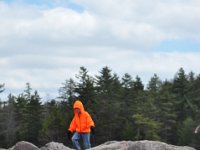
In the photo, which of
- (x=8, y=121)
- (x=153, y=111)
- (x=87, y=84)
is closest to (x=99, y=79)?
(x=87, y=84)

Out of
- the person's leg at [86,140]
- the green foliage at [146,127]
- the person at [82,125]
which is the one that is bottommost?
the person's leg at [86,140]

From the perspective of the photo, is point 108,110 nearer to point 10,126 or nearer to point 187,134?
point 187,134

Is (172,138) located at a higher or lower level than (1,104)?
lower

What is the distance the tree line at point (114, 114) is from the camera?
86188 mm

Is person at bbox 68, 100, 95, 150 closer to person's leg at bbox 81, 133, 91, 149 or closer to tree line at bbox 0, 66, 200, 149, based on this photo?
person's leg at bbox 81, 133, 91, 149

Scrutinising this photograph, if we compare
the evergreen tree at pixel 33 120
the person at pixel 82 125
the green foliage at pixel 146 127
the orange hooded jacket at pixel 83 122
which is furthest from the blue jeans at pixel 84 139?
the evergreen tree at pixel 33 120

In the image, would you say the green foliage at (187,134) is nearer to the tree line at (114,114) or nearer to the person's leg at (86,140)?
the tree line at (114,114)

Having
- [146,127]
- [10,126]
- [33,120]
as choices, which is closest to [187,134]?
[146,127]

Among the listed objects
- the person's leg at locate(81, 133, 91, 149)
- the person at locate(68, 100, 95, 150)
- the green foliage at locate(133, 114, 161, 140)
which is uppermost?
the green foliage at locate(133, 114, 161, 140)

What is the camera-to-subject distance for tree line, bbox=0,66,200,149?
8619 cm

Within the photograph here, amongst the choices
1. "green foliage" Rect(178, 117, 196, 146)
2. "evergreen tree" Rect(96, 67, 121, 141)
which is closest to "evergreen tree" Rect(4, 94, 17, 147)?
"evergreen tree" Rect(96, 67, 121, 141)

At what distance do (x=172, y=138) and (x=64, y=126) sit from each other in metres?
15.7

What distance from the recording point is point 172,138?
8950cm

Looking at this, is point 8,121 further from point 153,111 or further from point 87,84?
point 153,111
